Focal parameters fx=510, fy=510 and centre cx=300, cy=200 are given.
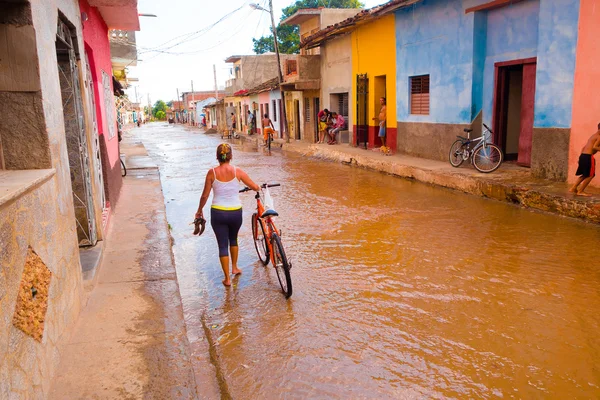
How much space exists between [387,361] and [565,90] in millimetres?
7286

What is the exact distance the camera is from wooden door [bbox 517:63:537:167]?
10.7 metres

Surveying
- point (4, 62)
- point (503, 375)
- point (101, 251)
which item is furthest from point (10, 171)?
point (503, 375)

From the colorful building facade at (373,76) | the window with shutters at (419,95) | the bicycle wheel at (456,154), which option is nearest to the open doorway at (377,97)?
the colorful building facade at (373,76)

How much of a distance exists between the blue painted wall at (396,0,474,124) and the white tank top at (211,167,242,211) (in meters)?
8.87

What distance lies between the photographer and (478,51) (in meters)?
12.0

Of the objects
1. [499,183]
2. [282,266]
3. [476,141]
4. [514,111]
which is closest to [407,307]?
[282,266]

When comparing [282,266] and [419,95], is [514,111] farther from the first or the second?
[282,266]

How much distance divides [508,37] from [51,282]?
10860mm

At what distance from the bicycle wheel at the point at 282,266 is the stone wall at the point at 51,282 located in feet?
5.85

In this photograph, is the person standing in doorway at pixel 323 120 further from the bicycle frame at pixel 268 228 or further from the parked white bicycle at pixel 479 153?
the bicycle frame at pixel 268 228

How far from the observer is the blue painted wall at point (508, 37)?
34.2 ft

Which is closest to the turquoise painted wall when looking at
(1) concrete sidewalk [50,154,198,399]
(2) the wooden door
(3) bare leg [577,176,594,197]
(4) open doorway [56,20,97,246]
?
(2) the wooden door

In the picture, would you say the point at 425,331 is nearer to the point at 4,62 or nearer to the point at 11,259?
the point at 11,259

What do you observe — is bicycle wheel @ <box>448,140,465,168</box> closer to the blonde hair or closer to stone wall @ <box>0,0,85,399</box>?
the blonde hair
